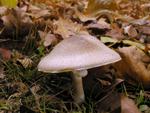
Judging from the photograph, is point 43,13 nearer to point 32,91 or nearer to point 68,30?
point 68,30

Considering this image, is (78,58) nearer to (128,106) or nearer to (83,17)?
(128,106)

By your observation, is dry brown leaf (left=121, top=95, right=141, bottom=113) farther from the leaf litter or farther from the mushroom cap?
the mushroom cap

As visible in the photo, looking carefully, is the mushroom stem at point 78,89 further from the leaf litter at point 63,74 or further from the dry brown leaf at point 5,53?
the dry brown leaf at point 5,53

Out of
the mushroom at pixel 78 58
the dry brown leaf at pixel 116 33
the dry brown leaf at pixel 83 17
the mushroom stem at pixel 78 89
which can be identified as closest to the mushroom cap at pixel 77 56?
the mushroom at pixel 78 58

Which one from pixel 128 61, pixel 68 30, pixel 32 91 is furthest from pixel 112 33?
pixel 32 91

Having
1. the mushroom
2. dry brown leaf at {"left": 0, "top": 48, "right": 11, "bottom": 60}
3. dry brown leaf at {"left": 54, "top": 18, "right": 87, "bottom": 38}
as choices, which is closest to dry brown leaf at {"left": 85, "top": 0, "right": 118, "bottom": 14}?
dry brown leaf at {"left": 54, "top": 18, "right": 87, "bottom": 38}

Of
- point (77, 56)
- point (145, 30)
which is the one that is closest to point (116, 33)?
point (145, 30)
